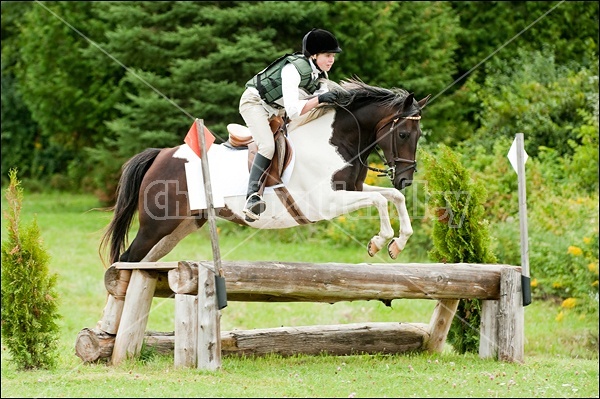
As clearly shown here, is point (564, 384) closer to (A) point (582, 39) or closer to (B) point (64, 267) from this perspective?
(B) point (64, 267)

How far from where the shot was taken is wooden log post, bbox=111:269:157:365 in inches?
310

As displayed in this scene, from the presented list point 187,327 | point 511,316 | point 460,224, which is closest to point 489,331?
point 511,316

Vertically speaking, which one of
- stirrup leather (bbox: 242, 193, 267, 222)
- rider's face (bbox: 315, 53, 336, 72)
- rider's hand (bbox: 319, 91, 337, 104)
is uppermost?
rider's face (bbox: 315, 53, 336, 72)

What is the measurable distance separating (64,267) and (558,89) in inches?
419

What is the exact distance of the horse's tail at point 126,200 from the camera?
8461mm

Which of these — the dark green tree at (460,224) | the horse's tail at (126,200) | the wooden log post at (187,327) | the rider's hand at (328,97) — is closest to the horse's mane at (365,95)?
the rider's hand at (328,97)

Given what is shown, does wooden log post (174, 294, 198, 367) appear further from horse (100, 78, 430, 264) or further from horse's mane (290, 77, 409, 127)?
horse's mane (290, 77, 409, 127)

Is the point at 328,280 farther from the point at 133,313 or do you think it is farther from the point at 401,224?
the point at 133,313

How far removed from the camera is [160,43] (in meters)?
20.0

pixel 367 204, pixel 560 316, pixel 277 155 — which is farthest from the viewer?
pixel 560 316

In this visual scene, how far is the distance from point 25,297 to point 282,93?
113 inches

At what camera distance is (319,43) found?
755cm

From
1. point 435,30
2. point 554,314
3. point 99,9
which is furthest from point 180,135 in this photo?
point 554,314

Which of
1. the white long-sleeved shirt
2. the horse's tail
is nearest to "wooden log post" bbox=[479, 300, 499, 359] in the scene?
the white long-sleeved shirt
